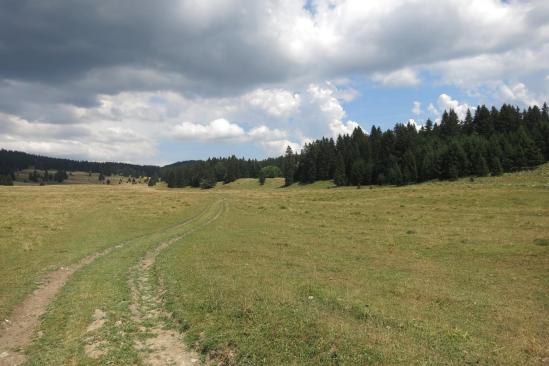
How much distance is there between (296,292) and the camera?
52.4 feet

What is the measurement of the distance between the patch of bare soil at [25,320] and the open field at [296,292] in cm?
35

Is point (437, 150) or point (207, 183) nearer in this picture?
point (437, 150)

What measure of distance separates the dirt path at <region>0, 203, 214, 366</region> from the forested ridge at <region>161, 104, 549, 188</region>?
106406 millimetres

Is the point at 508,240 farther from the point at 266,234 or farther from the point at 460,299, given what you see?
the point at 266,234

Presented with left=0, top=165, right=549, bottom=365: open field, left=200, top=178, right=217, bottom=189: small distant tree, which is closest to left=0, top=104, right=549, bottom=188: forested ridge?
left=200, top=178, right=217, bottom=189: small distant tree

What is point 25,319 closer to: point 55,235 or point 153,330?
point 153,330

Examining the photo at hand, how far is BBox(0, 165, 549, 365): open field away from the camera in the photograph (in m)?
10.6

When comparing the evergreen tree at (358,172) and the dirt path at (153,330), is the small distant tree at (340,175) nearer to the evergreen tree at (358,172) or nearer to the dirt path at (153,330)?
the evergreen tree at (358,172)

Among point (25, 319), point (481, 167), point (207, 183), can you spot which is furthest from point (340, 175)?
point (25, 319)

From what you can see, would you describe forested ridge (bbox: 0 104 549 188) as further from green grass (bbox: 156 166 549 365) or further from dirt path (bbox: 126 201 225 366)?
dirt path (bbox: 126 201 225 366)

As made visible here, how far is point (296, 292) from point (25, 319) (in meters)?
10.4

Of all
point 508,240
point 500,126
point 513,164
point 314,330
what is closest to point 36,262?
point 314,330

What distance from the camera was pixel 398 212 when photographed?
5056cm

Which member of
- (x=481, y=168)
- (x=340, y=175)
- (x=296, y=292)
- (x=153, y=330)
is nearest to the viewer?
(x=153, y=330)
